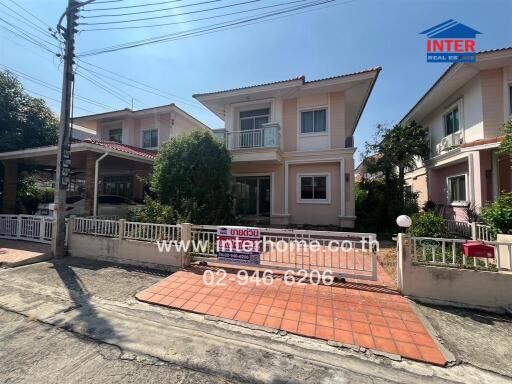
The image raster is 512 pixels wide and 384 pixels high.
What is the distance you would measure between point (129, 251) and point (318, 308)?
5142 mm

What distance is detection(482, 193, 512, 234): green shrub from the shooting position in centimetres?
591

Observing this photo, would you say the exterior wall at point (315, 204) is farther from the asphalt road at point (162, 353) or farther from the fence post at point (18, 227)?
the fence post at point (18, 227)

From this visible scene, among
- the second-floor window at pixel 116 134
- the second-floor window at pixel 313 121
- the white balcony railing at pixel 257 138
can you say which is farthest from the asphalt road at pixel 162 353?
the second-floor window at pixel 116 134

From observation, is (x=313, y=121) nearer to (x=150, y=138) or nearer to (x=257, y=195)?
(x=257, y=195)

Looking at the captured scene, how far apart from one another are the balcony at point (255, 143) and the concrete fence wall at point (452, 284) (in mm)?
7349

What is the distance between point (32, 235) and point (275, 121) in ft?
35.6

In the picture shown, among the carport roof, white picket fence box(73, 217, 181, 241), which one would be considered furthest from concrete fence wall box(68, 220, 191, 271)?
the carport roof

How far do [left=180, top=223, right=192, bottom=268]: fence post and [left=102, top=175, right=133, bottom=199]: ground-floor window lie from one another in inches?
381

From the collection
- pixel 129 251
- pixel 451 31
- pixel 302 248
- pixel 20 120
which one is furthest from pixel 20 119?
pixel 451 31

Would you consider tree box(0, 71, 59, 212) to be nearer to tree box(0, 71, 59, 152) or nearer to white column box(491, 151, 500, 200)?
tree box(0, 71, 59, 152)

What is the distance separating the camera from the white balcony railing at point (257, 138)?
37.0ft

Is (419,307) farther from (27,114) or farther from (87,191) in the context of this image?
(27,114)

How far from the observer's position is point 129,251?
6.61 metres

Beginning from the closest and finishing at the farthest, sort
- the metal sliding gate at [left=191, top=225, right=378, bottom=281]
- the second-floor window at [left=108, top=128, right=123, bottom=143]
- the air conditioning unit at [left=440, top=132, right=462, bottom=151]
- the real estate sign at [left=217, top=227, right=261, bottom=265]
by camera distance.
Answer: the metal sliding gate at [left=191, top=225, right=378, bottom=281] → the real estate sign at [left=217, top=227, right=261, bottom=265] → the air conditioning unit at [left=440, top=132, right=462, bottom=151] → the second-floor window at [left=108, top=128, right=123, bottom=143]
